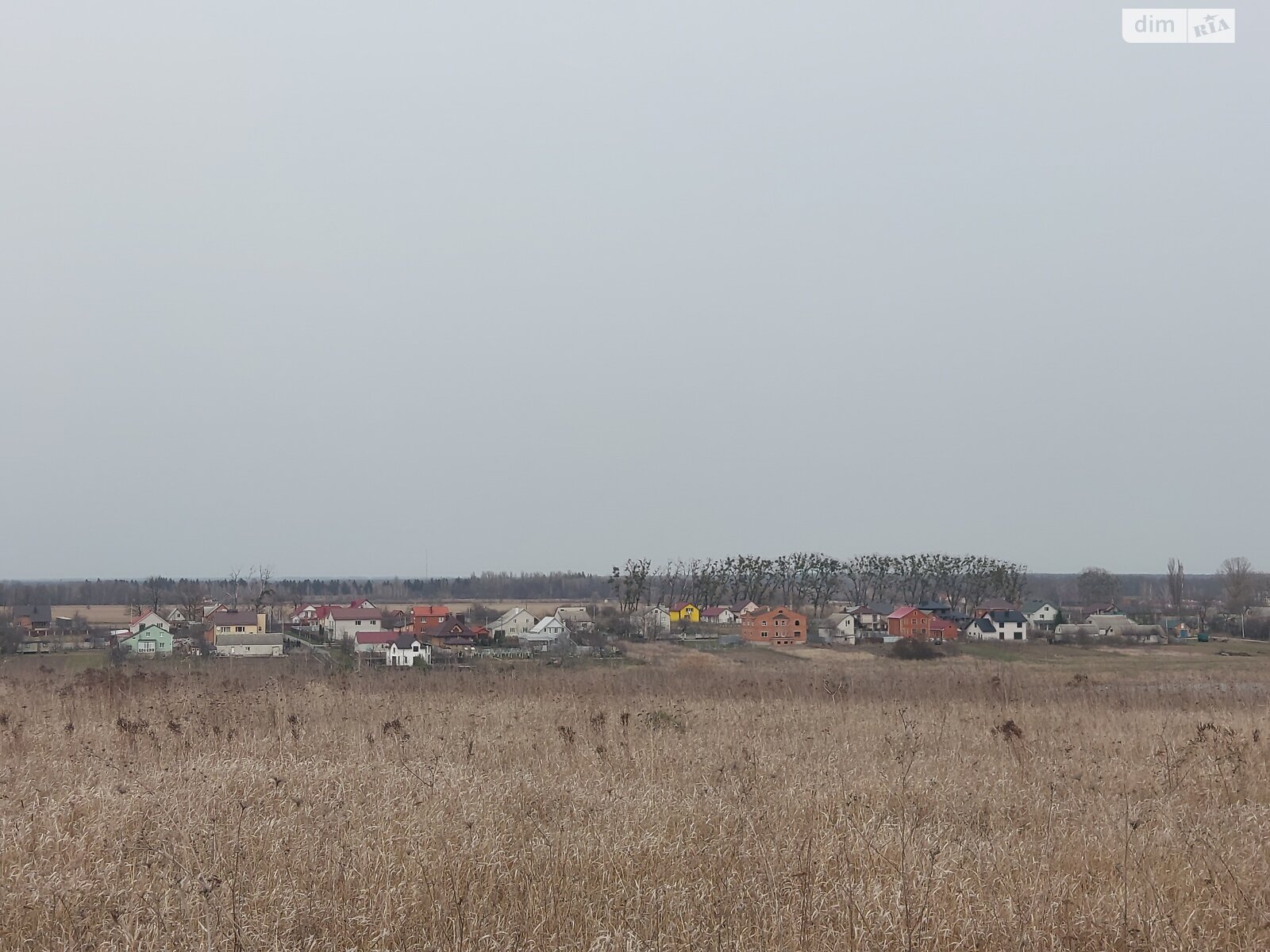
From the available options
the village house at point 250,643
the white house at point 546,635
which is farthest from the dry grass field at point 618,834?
the white house at point 546,635

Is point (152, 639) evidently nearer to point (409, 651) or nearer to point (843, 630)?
point (409, 651)

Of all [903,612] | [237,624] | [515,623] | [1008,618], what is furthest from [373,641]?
[1008,618]

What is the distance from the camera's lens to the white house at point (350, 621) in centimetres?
6054

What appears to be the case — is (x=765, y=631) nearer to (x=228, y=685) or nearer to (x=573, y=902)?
(x=228, y=685)

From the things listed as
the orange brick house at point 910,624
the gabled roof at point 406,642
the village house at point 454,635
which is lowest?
the orange brick house at point 910,624

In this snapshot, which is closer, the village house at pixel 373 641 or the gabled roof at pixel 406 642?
the village house at pixel 373 641

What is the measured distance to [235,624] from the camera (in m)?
54.8

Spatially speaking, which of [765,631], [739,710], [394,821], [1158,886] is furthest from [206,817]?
[765,631]

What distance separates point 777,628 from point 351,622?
1526 inches

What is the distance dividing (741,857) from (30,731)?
10.6 meters

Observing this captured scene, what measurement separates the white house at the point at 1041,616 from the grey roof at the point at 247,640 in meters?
76.7

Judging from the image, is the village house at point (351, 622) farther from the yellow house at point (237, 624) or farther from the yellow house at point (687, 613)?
the yellow house at point (687, 613)

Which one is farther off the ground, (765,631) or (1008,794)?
(1008,794)

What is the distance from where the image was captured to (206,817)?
6.99 m
